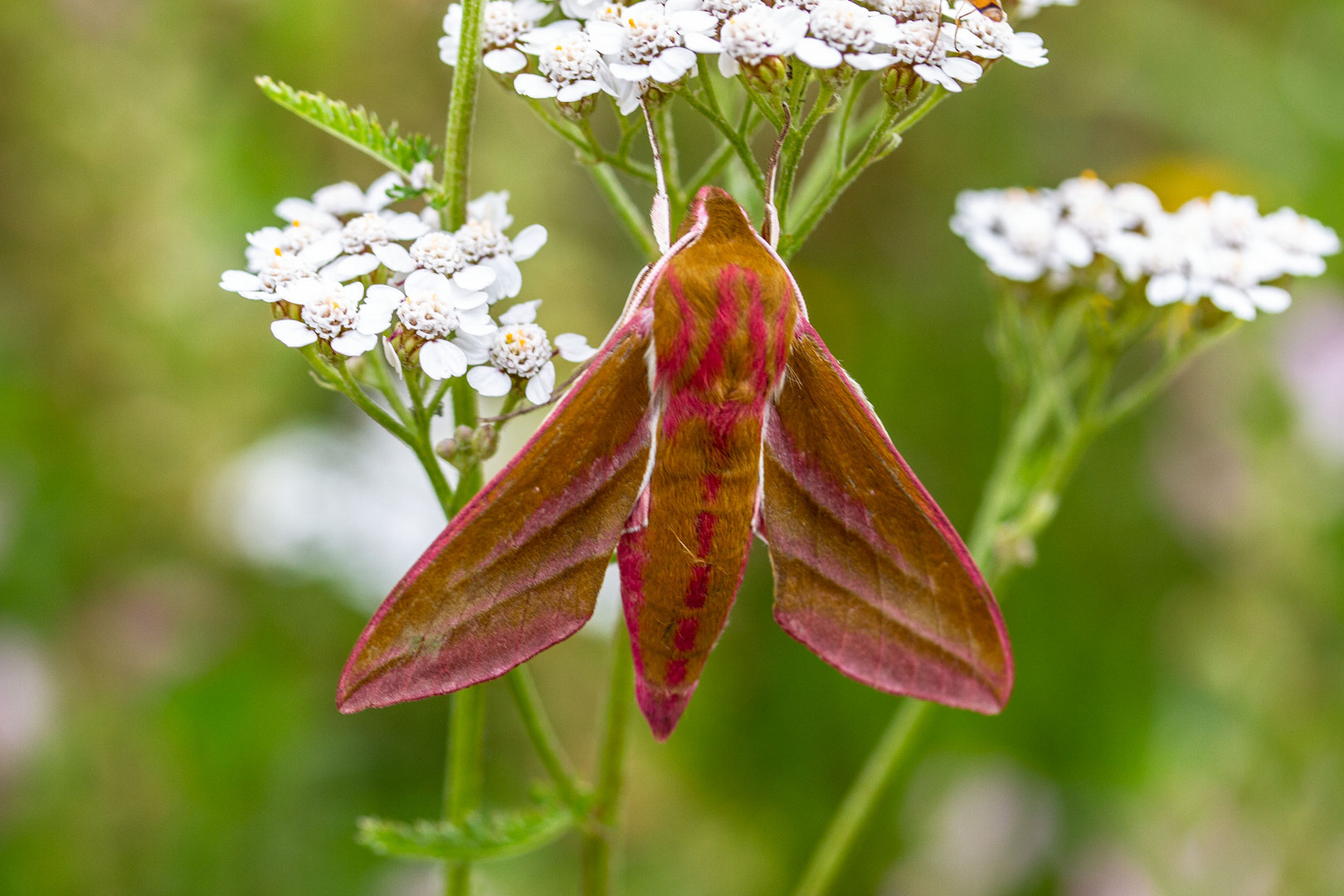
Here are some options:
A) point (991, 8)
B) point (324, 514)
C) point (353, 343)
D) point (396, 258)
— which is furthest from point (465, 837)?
point (324, 514)

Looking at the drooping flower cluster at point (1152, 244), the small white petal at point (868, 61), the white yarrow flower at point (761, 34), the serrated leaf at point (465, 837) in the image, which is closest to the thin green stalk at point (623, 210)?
the white yarrow flower at point (761, 34)

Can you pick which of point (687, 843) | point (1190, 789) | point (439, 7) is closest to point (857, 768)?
point (687, 843)

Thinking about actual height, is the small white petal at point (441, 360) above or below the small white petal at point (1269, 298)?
above

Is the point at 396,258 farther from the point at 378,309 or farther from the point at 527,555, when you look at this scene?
the point at 527,555

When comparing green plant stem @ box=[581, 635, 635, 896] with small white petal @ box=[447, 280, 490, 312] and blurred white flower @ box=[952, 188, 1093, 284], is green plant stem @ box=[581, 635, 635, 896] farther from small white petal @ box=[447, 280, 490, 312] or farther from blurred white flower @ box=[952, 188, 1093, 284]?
blurred white flower @ box=[952, 188, 1093, 284]

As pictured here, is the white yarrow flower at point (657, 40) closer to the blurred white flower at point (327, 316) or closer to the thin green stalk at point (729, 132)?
the thin green stalk at point (729, 132)
